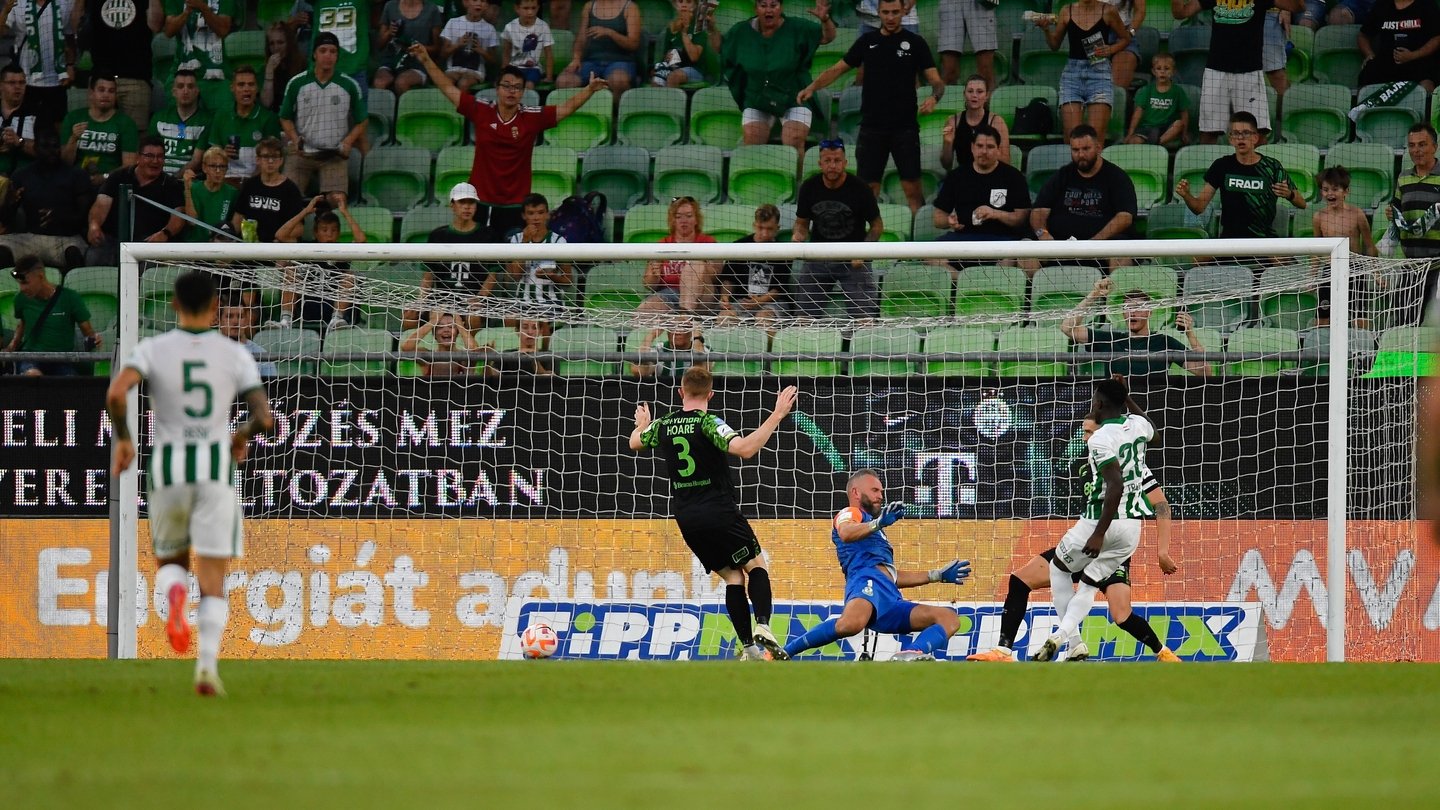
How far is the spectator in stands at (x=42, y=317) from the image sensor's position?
1391 centimetres

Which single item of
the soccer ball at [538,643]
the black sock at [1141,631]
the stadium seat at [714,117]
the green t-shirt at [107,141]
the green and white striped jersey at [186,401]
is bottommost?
the soccer ball at [538,643]

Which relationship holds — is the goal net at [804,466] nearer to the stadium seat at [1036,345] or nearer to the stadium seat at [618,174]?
the stadium seat at [1036,345]

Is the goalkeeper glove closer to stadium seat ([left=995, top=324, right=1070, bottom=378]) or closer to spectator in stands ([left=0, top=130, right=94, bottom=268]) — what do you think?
stadium seat ([left=995, top=324, right=1070, bottom=378])

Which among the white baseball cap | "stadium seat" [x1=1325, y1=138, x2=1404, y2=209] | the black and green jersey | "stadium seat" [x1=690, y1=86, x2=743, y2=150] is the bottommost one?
the black and green jersey

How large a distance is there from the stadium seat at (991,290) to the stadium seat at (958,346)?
49cm

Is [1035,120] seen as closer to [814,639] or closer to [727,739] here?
[814,639]

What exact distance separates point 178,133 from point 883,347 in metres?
Result: 7.73

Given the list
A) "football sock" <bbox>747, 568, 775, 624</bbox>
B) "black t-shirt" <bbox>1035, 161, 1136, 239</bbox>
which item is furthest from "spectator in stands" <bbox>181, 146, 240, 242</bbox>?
"black t-shirt" <bbox>1035, 161, 1136, 239</bbox>

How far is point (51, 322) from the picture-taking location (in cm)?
1397

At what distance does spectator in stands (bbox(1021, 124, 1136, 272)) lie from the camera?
1454 centimetres

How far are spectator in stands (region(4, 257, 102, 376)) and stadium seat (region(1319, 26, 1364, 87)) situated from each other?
38.5ft

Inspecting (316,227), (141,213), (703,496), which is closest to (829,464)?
(703,496)

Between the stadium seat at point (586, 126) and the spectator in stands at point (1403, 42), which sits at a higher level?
the spectator in stands at point (1403, 42)

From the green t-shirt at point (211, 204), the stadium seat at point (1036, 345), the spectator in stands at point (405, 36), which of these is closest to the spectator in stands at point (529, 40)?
the spectator in stands at point (405, 36)
